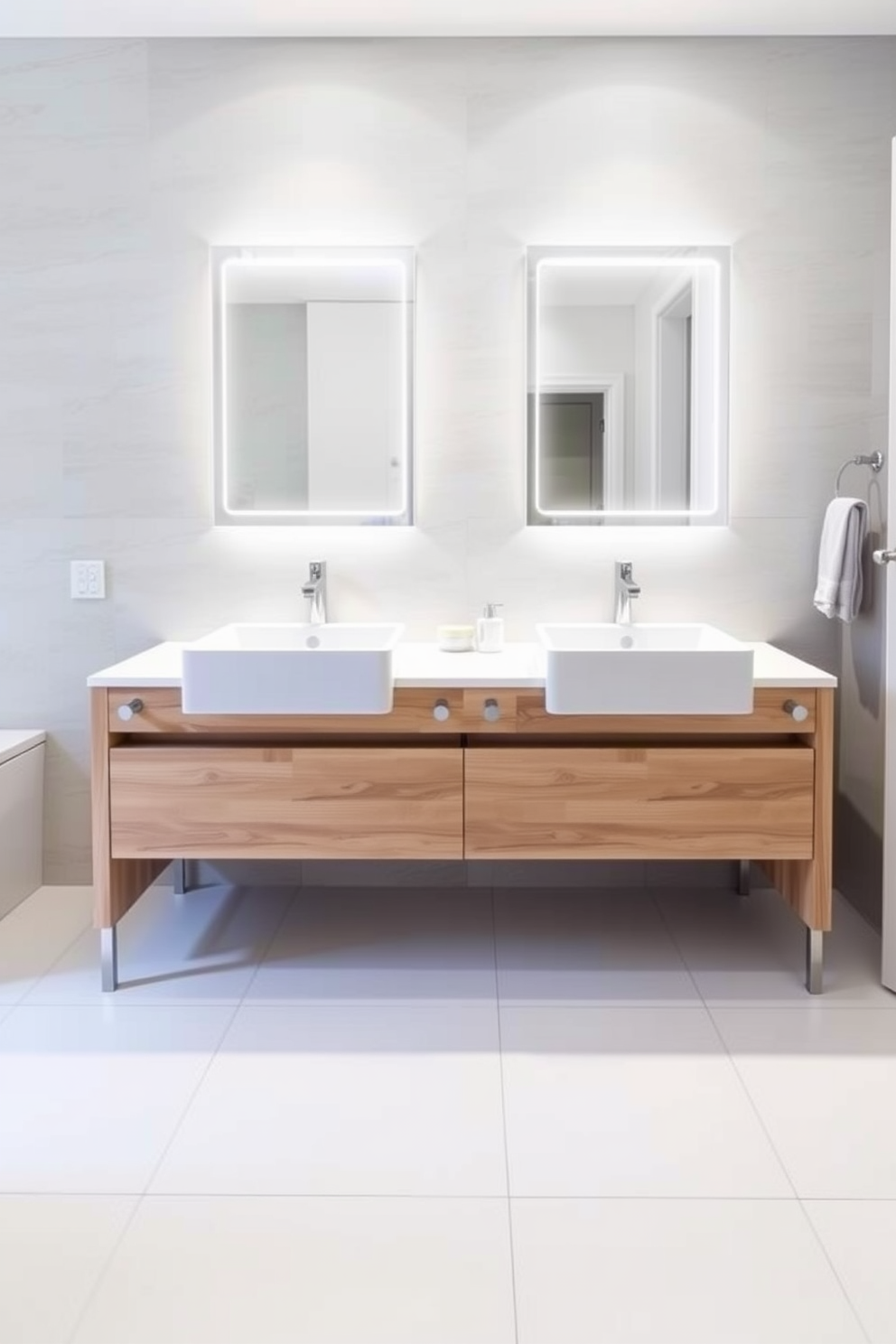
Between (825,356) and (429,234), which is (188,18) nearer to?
(429,234)

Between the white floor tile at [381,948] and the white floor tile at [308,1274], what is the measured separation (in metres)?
0.81

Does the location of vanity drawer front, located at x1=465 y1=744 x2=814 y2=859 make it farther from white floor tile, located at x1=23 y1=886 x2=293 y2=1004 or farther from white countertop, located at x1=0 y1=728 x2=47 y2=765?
white countertop, located at x1=0 y1=728 x2=47 y2=765

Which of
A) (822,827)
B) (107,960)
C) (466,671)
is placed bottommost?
(107,960)

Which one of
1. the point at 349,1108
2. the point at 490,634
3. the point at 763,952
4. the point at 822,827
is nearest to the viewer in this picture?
the point at 349,1108

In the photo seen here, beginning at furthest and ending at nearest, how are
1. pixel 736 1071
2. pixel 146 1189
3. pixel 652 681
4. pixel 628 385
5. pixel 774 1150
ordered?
pixel 628 385 → pixel 652 681 → pixel 736 1071 → pixel 774 1150 → pixel 146 1189

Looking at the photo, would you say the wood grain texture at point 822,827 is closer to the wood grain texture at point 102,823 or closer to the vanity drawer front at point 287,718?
the vanity drawer front at point 287,718

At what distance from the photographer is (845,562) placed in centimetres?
280

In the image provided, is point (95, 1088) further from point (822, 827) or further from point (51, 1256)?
point (822, 827)

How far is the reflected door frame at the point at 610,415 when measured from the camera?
3.01 metres

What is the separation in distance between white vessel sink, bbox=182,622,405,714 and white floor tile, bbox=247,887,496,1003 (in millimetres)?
664

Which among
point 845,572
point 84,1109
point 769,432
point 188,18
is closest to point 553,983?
point 84,1109

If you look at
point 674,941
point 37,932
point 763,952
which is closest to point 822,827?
point 763,952

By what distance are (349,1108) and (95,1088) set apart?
19.2 inches

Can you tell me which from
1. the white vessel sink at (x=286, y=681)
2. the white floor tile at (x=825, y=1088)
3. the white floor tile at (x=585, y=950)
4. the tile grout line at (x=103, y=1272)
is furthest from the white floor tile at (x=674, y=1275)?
the white vessel sink at (x=286, y=681)
